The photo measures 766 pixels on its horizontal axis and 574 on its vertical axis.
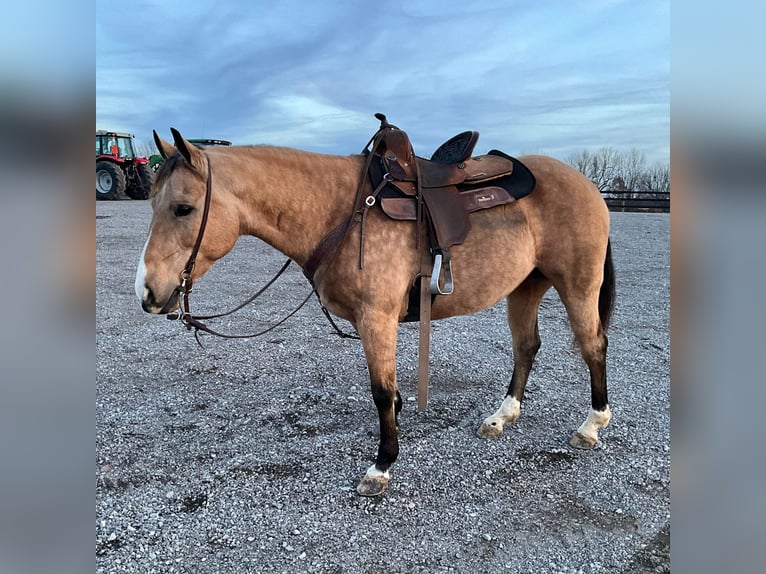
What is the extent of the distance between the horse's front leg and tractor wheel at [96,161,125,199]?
20299 millimetres

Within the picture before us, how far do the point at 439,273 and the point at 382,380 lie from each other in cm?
73

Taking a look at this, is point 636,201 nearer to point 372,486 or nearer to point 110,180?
point 372,486

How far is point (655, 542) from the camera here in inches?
92.9

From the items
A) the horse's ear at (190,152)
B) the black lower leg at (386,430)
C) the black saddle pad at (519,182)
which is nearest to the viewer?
the horse's ear at (190,152)

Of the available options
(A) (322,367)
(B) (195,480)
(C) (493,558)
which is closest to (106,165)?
(A) (322,367)

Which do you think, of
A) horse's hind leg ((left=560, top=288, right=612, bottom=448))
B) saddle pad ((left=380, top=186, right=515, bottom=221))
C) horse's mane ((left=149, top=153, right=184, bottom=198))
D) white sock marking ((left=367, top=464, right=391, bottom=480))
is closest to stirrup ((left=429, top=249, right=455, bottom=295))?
saddle pad ((left=380, top=186, right=515, bottom=221))

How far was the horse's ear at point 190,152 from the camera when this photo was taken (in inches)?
86.9

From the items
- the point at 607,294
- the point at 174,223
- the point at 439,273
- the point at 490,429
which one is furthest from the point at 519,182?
the point at 174,223

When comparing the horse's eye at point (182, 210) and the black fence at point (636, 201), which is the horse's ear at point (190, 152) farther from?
the black fence at point (636, 201)

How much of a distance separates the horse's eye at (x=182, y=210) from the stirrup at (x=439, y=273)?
1396 millimetres

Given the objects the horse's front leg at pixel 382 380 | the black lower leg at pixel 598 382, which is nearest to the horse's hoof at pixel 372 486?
the horse's front leg at pixel 382 380

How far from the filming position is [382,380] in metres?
2.77
